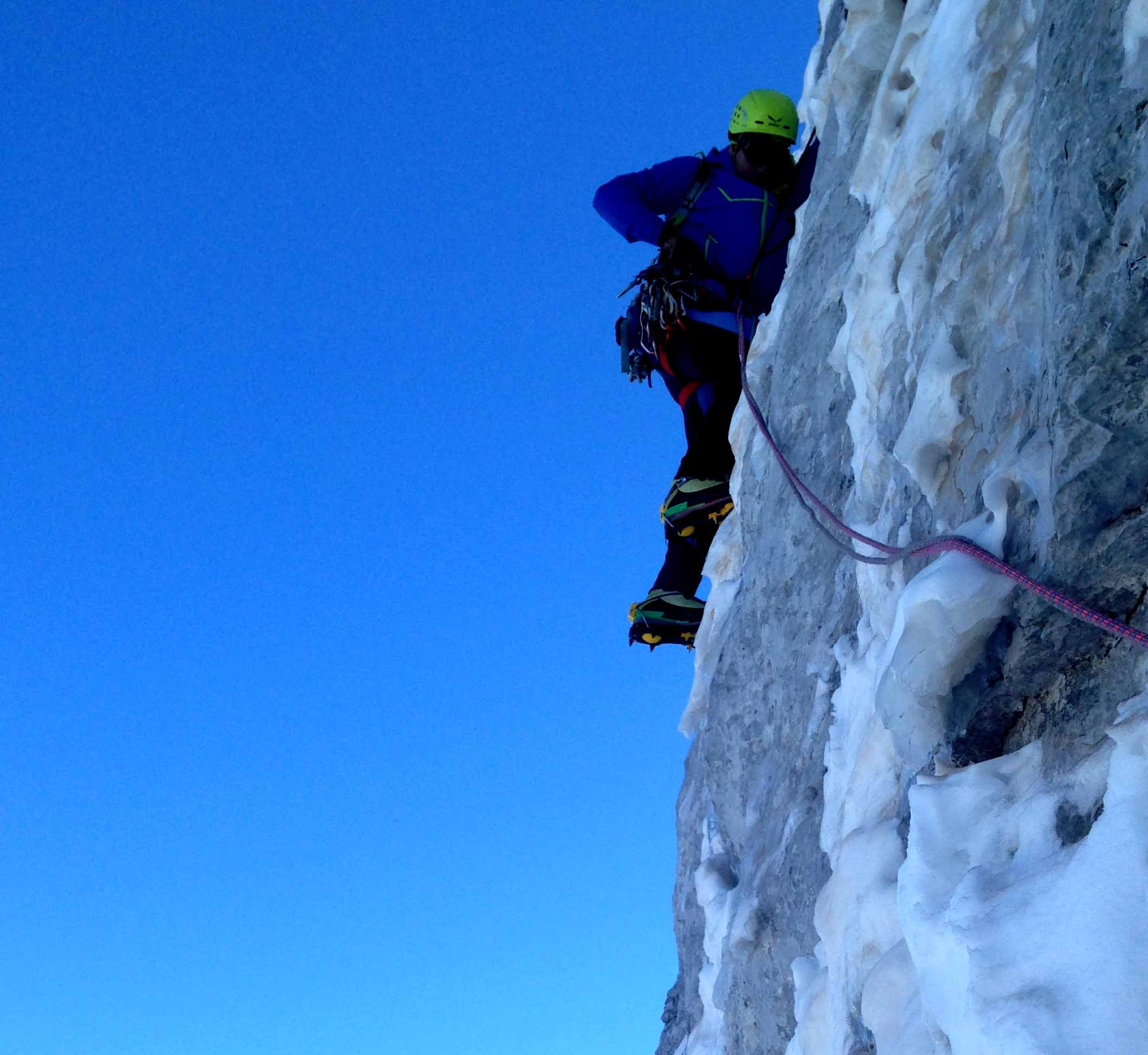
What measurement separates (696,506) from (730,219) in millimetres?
1359

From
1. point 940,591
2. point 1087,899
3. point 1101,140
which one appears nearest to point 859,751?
point 940,591

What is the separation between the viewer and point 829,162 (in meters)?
4.91

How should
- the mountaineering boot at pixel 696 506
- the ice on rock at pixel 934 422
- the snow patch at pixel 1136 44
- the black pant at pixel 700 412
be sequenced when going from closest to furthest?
the snow patch at pixel 1136 44, the ice on rock at pixel 934 422, the mountaineering boot at pixel 696 506, the black pant at pixel 700 412

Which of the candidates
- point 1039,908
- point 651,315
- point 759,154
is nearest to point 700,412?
point 651,315

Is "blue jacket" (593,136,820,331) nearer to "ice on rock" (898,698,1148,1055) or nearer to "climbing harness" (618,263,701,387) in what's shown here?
"climbing harness" (618,263,701,387)

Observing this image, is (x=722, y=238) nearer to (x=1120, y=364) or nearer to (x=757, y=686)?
(x=757, y=686)

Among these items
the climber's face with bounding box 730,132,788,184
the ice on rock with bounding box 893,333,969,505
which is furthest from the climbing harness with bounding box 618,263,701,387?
the ice on rock with bounding box 893,333,969,505

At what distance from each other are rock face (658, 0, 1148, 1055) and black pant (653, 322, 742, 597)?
63 cm

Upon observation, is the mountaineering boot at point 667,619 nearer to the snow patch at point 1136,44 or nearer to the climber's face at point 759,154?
the climber's face at point 759,154

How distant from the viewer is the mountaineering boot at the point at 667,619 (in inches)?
229

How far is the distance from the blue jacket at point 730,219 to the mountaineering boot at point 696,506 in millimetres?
762

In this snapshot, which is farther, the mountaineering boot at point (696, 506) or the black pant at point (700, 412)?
the black pant at point (700, 412)

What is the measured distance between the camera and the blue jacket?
587 centimetres

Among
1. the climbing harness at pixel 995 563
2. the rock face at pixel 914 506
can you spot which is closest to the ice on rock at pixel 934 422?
the rock face at pixel 914 506
